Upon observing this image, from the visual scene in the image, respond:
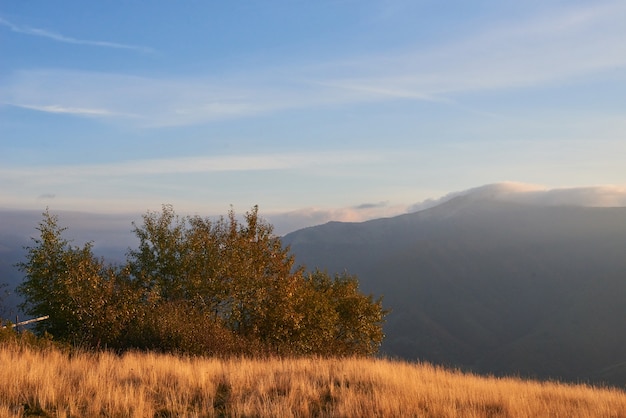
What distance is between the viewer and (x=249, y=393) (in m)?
12.9

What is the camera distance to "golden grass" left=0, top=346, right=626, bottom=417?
10.9 m

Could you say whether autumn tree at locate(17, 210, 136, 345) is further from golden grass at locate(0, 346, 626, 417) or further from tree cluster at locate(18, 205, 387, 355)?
golden grass at locate(0, 346, 626, 417)

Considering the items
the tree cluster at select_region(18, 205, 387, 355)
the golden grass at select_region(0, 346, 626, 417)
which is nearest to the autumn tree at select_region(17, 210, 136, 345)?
the tree cluster at select_region(18, 205, 387, 355)

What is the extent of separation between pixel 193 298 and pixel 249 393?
22675 millimetres

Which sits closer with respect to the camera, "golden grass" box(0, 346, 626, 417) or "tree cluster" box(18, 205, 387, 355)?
"golden grass" box(0, 346, 626, 417)

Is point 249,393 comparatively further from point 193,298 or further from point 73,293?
point 193,298

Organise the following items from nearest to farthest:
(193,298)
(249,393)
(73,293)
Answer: (249,393) < (73,293) < (193,298)

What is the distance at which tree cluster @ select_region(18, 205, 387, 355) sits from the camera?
25969mm

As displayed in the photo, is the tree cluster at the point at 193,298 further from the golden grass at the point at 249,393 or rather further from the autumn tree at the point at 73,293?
the golden grass at the point at 249,393

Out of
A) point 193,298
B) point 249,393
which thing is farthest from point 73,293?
point 249,393

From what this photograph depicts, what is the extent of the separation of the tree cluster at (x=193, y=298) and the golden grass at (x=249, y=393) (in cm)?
830

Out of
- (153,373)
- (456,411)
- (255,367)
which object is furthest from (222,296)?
(456,411)

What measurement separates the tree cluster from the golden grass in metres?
8.30

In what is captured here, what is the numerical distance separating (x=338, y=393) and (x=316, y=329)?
26709 millimetres
